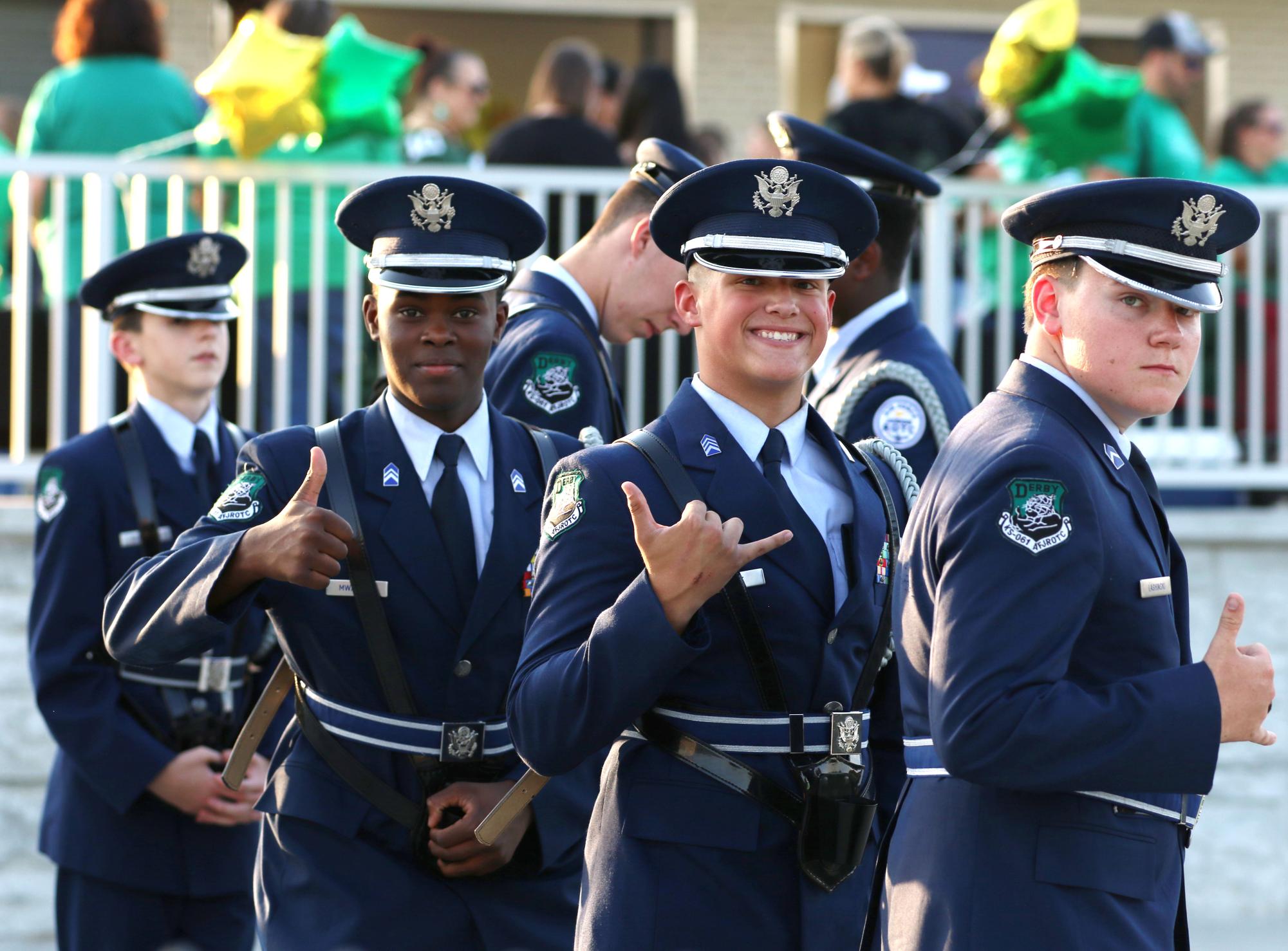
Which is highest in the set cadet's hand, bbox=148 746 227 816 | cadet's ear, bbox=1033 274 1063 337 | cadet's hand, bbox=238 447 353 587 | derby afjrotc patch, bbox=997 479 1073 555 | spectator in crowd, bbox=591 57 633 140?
spectator in crowd, bbox=591 57 633 140

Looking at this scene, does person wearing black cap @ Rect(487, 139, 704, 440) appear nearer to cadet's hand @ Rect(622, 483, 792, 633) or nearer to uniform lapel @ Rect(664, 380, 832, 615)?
uniform lapel @ Rect(664, 380, 832, 615)

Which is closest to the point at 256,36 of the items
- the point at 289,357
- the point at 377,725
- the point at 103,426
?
the point at 289,357

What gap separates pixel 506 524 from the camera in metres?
3.73

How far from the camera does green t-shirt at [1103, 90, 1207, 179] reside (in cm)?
790

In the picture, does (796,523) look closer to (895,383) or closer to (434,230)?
(434,230)

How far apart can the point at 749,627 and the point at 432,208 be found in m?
1.24

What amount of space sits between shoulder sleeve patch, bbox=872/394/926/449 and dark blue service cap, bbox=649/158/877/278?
1003mm

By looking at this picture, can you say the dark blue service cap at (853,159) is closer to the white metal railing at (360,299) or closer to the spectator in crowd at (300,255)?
the white metal railing at (360,299)

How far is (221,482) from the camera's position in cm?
505

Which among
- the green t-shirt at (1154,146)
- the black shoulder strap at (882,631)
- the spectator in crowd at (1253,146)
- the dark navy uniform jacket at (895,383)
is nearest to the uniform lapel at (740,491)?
the black shoulder strap at (882,631)

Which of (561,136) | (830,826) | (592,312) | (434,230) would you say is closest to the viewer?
(830,826)

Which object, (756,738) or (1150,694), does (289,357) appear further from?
(1150,694)

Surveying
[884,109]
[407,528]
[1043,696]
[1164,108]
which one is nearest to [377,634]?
[407,528]

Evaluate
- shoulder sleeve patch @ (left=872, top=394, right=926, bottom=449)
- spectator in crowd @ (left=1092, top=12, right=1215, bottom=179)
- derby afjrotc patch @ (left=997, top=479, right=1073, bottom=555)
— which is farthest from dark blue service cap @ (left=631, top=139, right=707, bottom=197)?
spectator in crowd @ (left=1092, top=12, right=1215, bottom=179)
